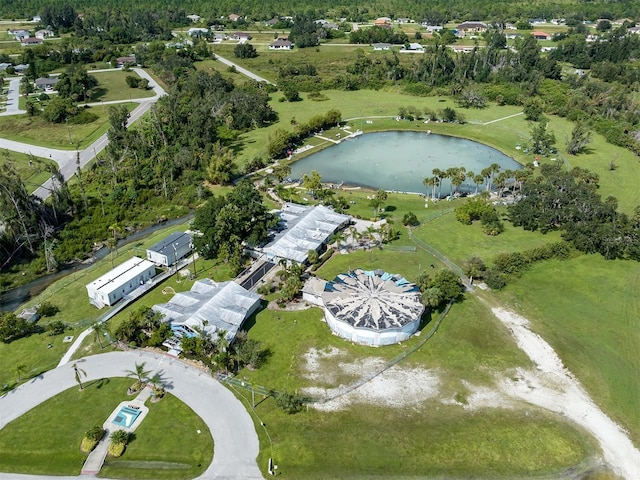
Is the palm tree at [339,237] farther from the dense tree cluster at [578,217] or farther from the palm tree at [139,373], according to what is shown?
the palm tree at [139,373]

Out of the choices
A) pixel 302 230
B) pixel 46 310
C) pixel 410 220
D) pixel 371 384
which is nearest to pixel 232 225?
pixel 302 230

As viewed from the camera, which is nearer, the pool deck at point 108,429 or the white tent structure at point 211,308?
the pool deck at point 108,429

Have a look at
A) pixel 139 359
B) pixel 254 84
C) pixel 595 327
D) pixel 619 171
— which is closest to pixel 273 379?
pixel 139 359

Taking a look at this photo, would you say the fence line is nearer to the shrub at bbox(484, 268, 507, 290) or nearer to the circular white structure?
the circular white structure

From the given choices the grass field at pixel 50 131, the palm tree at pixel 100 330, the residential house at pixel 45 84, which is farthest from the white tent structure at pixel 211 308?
the residential house at pixel 45 84

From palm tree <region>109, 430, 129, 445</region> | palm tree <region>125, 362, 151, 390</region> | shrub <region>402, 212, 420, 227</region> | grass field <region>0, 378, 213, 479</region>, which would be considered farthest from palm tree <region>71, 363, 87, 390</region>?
shrub <region>402, 212, 420, 227</region>

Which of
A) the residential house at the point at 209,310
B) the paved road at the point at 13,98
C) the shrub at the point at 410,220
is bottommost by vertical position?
the paved road at the point at 13,98
